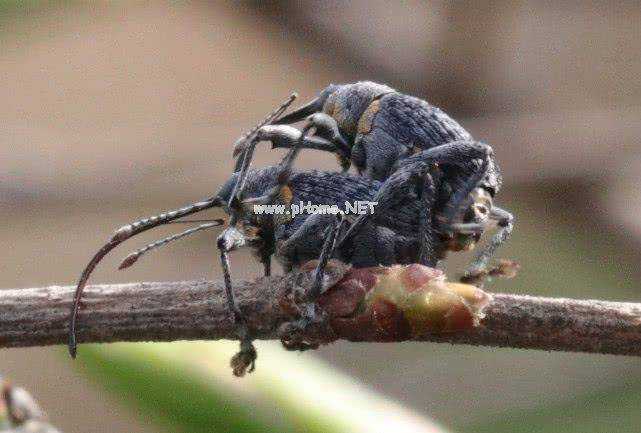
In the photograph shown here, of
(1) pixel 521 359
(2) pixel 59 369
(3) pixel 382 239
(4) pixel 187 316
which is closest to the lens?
(4) pixel 187 316

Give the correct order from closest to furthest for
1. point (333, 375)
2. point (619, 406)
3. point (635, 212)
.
Answer: point (333, 375)
point (635, 212)
point (619, 406)

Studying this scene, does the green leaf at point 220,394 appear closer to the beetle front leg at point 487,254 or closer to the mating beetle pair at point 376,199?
the mating beetle pair at point 376,199

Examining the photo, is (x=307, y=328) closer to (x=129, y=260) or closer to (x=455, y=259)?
(x=129, y=260)

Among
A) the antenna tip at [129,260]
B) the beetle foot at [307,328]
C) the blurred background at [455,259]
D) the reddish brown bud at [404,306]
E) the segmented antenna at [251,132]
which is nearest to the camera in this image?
the reddish brown bud at [404,306]

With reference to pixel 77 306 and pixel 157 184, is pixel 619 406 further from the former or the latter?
pixel 77 306

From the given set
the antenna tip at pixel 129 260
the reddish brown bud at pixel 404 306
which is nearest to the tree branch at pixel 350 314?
the reddish brown bud at pixel 404 306

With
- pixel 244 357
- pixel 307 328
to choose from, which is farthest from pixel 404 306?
pixel 244 357

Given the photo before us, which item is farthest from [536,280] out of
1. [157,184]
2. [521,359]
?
[157,184]
